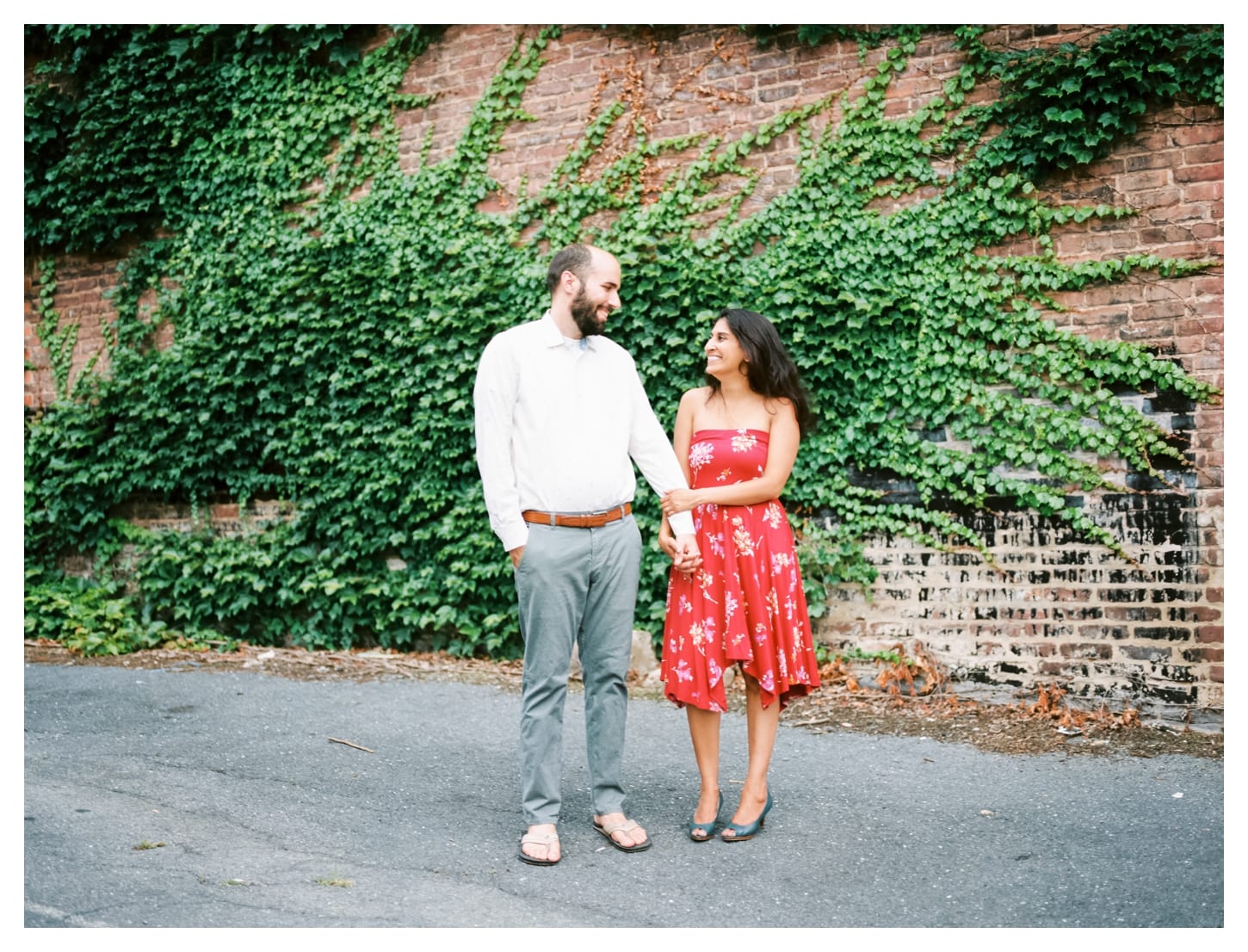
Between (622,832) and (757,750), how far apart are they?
56 cm

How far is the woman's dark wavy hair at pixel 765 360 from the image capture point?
360 cm

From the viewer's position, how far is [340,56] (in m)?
7.24

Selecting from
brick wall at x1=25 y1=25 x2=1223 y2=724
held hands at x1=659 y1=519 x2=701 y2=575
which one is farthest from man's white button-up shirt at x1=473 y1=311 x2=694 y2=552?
brick wall at x1=25 y1=25 x2=1223 y2=724

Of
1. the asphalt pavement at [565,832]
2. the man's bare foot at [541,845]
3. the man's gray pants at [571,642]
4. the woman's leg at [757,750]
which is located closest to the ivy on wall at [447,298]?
the asphalt pavement at [565,832]

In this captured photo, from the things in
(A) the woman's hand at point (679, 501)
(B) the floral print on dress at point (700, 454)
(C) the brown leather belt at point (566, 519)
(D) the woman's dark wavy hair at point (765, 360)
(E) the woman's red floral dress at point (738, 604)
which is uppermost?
(D) the woman's dark wavy hair at point (765, 360)

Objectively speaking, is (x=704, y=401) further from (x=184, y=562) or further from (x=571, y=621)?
(x=184, y=562)

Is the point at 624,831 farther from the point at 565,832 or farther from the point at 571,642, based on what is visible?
the point at 571,642

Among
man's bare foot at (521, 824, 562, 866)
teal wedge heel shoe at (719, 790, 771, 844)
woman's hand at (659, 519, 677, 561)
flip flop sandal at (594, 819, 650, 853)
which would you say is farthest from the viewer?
woman's hand at (659, 519, 677, 561)

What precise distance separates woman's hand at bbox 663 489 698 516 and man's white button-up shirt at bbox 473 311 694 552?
167 millimetres

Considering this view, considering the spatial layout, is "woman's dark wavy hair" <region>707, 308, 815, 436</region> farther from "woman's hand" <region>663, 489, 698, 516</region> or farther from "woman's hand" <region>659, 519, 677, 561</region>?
"woman's hand" <region>659, 519, 677, 561</region>

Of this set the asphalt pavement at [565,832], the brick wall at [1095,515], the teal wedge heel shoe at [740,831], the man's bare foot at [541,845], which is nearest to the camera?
the asphalt pavement at [565,832]

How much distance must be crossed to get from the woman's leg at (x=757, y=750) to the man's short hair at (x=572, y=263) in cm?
155

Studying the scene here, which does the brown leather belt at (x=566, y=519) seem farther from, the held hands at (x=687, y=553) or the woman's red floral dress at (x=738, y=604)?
the woman's red floral dress at (x=738, y=604)

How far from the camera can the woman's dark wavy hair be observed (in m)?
3.60
